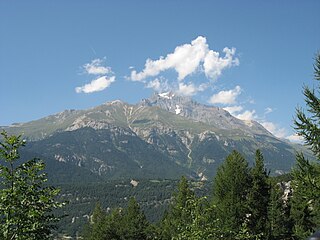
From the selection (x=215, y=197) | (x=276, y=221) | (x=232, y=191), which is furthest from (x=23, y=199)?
(x=276, y=221)

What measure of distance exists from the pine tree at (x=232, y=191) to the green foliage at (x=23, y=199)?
2337 cm

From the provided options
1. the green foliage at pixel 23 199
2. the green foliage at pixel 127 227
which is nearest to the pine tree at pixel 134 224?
the green foliage at pixel 127 227

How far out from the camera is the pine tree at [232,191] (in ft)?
114

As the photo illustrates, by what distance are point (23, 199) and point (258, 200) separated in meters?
29.1

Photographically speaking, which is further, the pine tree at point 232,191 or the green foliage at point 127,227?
the green foliage at point 127,227

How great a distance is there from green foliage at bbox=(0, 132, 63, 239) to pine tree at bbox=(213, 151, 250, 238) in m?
23.4

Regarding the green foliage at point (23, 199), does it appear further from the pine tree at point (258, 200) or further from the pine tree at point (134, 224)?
the pine tree at point (134, 224)

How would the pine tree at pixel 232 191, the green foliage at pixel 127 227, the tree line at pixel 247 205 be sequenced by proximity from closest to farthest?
1. the tree line at pixel 247 205
2. the pine tree at pixel 232 191
3. the green foliage at pixel 127 227

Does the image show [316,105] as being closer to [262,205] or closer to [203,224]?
[203,224]

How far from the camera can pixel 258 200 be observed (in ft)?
122

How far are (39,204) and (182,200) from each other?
3256 cm

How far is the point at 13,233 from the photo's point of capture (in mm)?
13453

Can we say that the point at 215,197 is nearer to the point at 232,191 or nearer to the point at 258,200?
the point at 232,191

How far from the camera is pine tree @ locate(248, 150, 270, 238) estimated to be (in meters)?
36.5
